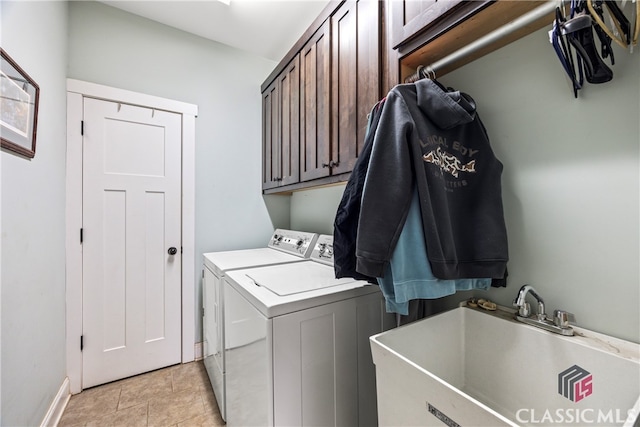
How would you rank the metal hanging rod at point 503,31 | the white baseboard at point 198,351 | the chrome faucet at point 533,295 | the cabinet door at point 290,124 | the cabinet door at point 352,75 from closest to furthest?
1. the metal hanging rod at point 503,31
2. the chrome faucet at point 533,295
3. the cabinet door at point 352,75
4. the cabinet door at point 290,124
5. the white baseboard at point 198,351

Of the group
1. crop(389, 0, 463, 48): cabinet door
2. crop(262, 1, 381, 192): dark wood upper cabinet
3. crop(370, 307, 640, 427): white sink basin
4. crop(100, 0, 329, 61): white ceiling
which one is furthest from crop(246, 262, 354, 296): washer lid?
crop(100, 0, 329, 61): white ceiling

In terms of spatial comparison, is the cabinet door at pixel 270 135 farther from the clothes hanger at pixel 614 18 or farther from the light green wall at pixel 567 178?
the clothes hanger at pixel 614 18

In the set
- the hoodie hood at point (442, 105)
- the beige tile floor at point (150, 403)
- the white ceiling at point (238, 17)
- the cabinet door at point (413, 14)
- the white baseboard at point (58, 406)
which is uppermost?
the white ceiling at point (238, 17)

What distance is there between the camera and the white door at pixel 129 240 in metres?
1.87

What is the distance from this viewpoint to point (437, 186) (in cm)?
89

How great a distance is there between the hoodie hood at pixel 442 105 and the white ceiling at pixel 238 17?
4.84 ft

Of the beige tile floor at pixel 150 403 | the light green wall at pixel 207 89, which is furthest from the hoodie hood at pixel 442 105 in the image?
the beige tile floor at pixel 150 403

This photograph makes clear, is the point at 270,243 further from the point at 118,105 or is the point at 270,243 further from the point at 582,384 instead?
the point at 582,384

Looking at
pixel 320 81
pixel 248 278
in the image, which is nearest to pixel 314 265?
pixel 248 278

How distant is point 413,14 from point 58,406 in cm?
287

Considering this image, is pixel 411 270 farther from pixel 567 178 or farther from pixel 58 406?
pixel 58 406

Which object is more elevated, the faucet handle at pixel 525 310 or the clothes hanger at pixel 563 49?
the clothes hanger at pixel 563 49

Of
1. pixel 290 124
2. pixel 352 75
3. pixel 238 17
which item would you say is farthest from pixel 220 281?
pixel 238 17

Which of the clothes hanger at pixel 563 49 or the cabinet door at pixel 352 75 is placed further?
the cabinet door at pixel 352 75
